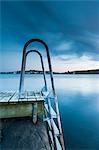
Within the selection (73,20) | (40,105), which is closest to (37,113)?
(40,105)

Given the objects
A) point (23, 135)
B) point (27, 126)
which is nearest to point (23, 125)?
point (27, 126)

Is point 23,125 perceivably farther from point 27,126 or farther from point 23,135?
point 23,135

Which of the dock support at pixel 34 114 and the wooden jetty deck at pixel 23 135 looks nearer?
the wooden jetty deck at pixel 23 135

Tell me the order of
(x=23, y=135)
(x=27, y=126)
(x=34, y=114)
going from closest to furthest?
(x=23, y=135) < (x=27, y=126) < (x=34, y=114)

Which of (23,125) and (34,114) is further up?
(34,114)

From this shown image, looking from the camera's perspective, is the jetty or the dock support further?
the dock support

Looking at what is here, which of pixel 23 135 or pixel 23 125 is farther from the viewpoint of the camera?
pixel 23 125

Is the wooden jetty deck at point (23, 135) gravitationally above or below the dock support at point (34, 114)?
below

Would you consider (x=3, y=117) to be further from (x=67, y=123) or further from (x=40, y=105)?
(x=67, y=123)

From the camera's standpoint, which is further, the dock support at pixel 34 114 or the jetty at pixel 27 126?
the dock support at pixel 34 114

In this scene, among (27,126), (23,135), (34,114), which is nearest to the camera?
(23,135)

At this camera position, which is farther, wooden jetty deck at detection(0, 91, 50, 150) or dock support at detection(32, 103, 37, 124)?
dock support at detection(32, 103, 37, 124)

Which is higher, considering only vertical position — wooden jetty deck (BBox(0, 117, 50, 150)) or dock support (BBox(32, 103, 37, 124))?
dock support (BBox(32, 103, 37, 124))

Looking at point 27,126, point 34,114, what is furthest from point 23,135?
point 34,114
